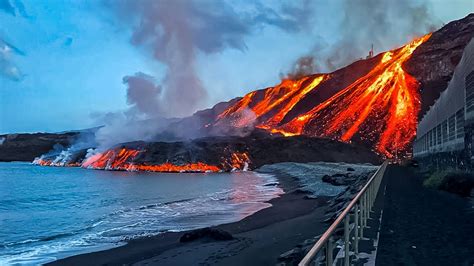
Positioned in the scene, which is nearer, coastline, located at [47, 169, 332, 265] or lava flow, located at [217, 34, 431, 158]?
coastline, located at [47, 169, 332, 265]

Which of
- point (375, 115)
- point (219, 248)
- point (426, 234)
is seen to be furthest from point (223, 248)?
point (375, 115)

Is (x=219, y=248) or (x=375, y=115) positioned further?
(x=375, y=115)

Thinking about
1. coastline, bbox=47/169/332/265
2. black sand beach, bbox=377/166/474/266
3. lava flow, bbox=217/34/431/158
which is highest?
lava flow, bbox=217/34/431/158

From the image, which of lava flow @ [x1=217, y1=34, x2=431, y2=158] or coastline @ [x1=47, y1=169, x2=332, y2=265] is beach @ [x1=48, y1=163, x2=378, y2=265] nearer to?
coastline @ [x1=47, y1=169, x2=332, y2=265]

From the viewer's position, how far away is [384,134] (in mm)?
157500

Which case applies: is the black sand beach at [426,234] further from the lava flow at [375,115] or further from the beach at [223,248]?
the lava flow at [375,115]

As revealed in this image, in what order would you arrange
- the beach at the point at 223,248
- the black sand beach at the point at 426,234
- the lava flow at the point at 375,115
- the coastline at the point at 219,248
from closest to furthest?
1. the black sand beach at the point at 426,234
2. the beach at the point at 223,248
3. the coastline at the point at 219,248
4. the lava flow at the point at 375,115

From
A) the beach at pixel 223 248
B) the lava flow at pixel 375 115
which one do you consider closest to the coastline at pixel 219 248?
the beach at pixel 223 248

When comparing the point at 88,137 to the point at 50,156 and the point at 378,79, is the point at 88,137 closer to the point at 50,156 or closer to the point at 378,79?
the point at 50,156

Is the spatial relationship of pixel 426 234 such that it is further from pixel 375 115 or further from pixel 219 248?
pixel 375 115

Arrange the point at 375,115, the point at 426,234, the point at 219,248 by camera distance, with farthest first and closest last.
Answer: the point at 375,115
the point at 219,248
the point at 426,234

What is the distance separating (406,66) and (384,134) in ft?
183

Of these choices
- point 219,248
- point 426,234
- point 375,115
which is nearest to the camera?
point 426,234

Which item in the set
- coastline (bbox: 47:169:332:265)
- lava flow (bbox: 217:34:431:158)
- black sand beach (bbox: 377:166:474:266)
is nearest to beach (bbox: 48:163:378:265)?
coastline (bbox: 47:169:332:265)
